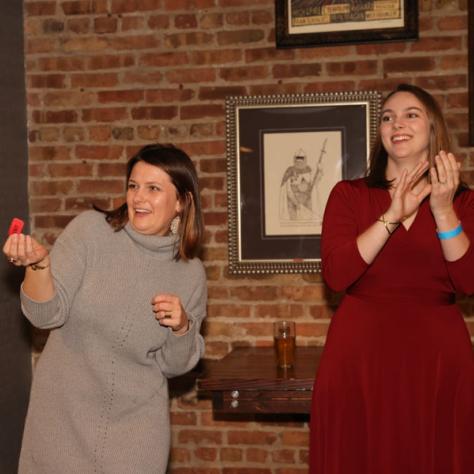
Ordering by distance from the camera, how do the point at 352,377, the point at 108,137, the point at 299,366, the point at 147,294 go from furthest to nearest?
the point at 108,137
the point at 299,366
the point at 352,377
the point at 147,294

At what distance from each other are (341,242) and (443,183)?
345mm

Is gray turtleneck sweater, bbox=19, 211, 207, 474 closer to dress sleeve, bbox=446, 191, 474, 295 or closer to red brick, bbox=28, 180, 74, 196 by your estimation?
dress sleeve, bbox=446, 191, 474, 295

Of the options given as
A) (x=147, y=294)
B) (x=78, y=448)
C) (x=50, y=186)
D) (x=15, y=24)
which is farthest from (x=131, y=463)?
(x=15, y=24)

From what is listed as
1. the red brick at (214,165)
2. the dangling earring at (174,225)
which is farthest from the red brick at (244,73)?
the dangling earring at (174,225)

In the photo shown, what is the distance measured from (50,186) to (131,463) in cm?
175

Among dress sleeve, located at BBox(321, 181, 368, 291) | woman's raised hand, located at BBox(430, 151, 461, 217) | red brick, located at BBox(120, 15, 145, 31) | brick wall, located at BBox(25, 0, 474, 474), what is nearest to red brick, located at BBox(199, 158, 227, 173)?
brick wall, located at BBox(25, 0, 474, 474)

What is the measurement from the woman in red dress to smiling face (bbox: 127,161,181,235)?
1.65 ft

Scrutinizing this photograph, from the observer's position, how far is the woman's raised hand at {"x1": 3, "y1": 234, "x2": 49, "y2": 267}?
1.85 metres

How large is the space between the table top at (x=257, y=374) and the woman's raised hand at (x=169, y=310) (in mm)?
734

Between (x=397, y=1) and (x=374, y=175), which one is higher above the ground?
(x=397, y=1)

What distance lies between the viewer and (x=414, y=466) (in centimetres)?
232

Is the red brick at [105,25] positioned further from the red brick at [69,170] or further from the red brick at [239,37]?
the red brick at [69,170]

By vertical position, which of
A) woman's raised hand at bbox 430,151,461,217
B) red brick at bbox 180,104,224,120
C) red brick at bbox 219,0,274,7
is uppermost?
red brick at bbox 219,0,274,7

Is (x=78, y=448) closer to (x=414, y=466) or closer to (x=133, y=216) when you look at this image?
(x=133, y=216)
